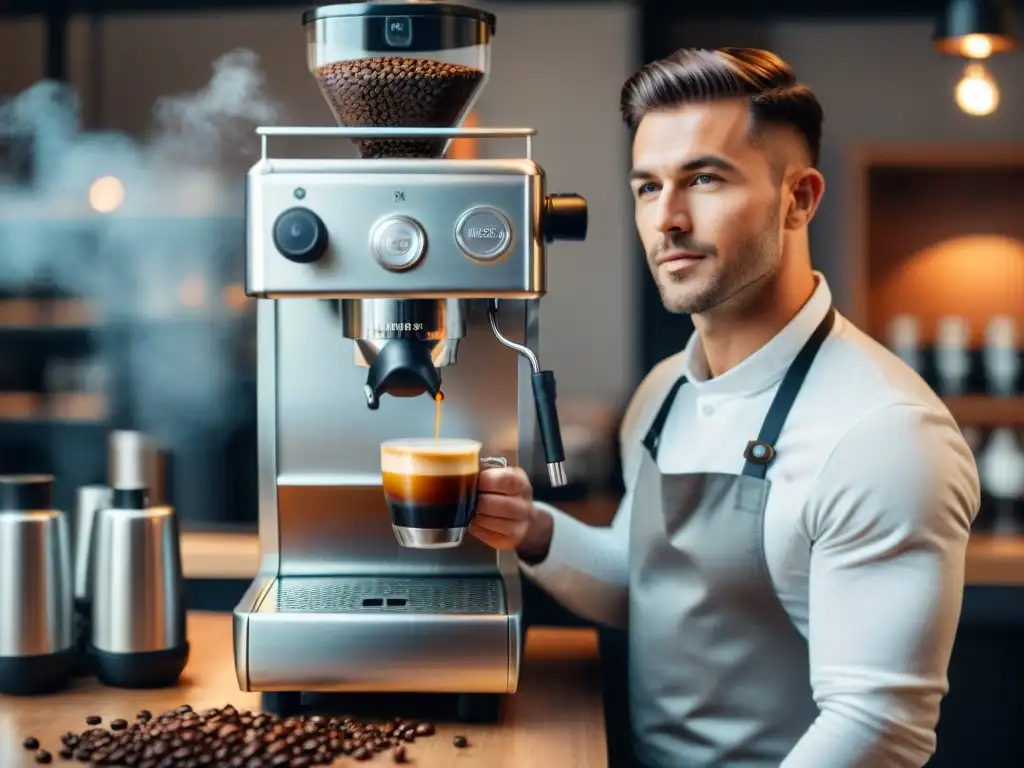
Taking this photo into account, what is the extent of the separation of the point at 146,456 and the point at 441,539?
2.57 ft

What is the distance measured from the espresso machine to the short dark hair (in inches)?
8.8

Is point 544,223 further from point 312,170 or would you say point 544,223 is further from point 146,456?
point 146,456

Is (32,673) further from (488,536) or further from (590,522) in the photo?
(590,522)

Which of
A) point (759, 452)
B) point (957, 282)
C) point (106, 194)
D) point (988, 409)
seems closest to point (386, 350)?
point (759, 452)

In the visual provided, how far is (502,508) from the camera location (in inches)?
56.6

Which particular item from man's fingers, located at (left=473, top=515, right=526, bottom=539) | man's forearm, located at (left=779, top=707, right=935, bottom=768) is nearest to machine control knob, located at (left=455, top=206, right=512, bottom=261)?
man's fingers, located at (left=473, top=515, right=526, bottom=539)

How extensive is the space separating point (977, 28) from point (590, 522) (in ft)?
6.10

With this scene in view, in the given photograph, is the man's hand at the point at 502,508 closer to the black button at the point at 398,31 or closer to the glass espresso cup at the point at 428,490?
the glass espresso cup at the point at 428,490

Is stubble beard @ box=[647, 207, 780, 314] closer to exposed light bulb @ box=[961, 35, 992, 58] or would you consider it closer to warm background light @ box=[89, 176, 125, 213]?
exposed light bulb @ box=[961, 35, 992, 58]

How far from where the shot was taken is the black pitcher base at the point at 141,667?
4.76 ft

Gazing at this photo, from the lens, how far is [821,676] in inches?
52.5

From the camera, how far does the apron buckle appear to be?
1453mm

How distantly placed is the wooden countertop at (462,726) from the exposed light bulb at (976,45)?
1322 millimetres

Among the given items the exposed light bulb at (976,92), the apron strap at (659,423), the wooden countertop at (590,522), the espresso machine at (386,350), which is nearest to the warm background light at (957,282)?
the wooden countertop at (590,522)
